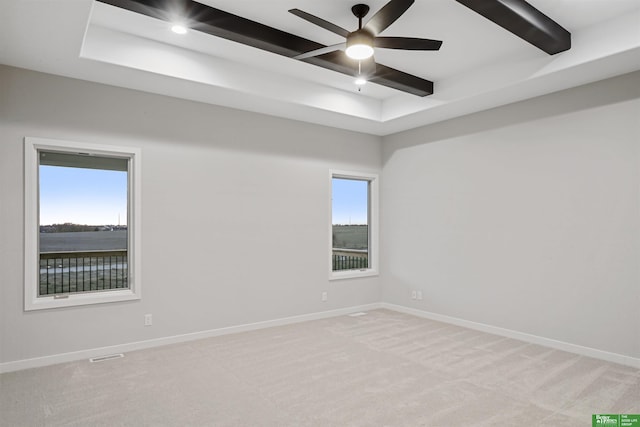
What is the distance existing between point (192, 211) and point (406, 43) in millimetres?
2923

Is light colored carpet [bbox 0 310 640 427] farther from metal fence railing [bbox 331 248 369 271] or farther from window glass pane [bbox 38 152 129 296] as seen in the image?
metal fence railing [bbox 331 248 369 271]

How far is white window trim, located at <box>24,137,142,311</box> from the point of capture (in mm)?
3639

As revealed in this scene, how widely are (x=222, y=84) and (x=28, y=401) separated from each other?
3.25m

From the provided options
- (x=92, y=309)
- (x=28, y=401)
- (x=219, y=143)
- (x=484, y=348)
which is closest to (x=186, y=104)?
(x=219, y=143)

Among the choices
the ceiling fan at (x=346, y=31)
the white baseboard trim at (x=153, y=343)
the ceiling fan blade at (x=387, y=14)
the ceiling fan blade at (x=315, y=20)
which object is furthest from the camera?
the white baseboard trim at (x=153, y=343)

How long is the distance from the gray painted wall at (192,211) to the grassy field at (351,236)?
1.29 feet

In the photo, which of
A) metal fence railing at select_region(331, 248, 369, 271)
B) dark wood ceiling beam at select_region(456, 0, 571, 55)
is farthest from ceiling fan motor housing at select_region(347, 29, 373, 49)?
metal fence railing at select_region(331, 248, 369, 271)

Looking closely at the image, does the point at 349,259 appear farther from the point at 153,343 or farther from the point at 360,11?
the point at 360,11

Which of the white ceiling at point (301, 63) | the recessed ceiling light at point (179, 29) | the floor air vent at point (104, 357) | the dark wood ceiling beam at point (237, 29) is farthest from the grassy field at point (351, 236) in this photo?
the recessed ceiling light at point (179, 29)

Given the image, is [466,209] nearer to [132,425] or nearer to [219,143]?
[219,143]

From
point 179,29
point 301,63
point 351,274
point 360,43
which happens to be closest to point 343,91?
point 301,63

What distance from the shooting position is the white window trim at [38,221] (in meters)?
3.64

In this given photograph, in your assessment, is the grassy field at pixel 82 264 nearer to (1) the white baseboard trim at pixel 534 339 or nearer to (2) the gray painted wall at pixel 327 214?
(2) the gray painted wall at pixel 327 214

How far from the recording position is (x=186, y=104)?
4539 millimetres
